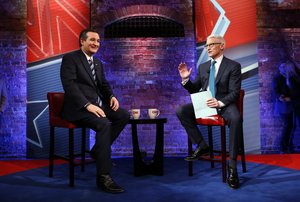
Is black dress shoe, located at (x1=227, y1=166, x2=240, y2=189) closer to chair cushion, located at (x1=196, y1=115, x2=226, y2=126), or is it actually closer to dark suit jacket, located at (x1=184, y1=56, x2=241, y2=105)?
chair cushion, located at (x1=196, y1=115, x2=226, y2=126)

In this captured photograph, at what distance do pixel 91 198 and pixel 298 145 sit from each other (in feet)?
11.8

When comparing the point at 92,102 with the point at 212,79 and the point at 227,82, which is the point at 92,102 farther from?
the point at 227,82

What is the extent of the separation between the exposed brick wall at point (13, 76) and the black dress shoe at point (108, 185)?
2431 millimetres

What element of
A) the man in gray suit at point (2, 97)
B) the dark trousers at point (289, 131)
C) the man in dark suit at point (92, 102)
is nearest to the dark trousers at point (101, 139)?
the man in dark suit at point (92, 102)

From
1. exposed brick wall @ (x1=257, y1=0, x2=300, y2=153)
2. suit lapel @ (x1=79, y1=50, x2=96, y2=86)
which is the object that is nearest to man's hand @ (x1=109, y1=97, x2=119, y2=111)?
suit lapel @ (x1=79, y1=50, x2=96, y2=86)

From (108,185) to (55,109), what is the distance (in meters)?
1.13

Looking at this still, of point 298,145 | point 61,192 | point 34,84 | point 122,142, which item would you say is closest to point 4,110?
point 34,84

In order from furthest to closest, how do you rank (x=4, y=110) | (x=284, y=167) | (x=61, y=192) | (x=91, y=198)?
(x=4, y=110) → (x=284, y=167) → (x=61, y=192) → (x=91, y=198)

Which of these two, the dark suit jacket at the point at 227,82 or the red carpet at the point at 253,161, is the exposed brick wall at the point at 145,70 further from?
the dark suit jacket at the point at 227,82

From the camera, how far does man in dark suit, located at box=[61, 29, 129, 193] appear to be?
2725 mm

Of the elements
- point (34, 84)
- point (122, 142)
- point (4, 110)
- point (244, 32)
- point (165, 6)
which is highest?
point (165, 6)

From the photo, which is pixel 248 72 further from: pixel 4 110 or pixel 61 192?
pixel 4 110

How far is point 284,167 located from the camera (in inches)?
143

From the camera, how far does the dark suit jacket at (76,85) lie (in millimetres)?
2955
